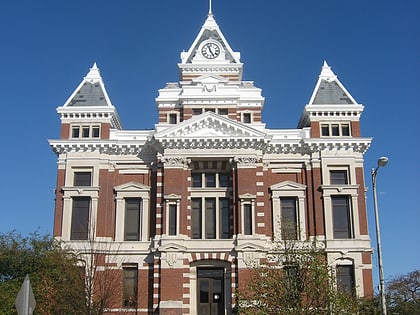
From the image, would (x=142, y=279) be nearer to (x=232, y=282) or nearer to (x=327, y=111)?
(x=232, y=282)

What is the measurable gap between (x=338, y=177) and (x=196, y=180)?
11.0 m

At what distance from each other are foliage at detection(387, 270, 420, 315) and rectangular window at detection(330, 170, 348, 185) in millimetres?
10422

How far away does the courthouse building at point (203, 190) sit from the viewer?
1671 inches

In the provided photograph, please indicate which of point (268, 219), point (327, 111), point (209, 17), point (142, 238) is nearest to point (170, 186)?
point (142, 238)

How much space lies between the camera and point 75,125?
46.8 m

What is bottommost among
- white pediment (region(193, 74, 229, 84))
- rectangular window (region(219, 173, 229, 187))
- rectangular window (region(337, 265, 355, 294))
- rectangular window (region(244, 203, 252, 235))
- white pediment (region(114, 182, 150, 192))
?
rectangular window (region(337, 265, 355, 294))

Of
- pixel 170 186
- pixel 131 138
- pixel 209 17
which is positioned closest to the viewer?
pixel 170 186

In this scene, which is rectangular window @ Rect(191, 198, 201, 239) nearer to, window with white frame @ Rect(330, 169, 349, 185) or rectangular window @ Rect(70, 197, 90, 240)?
rectangular window @ Rect(70, 197, 90, 240)

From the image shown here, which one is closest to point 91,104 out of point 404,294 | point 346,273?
point 346,273

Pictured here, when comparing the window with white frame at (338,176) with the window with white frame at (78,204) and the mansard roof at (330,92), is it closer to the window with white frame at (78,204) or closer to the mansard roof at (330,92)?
the mansard roof at (330,92)

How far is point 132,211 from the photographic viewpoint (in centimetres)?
4553

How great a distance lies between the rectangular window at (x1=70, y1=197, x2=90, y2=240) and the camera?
4422 centimetres

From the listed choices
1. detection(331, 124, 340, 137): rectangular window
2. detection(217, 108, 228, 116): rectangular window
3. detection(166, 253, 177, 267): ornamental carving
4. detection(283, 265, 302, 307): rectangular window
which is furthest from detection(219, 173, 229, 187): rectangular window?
detection(283, 265, 302, 307): rectangular window

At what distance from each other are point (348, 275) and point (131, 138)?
19.4 metres
